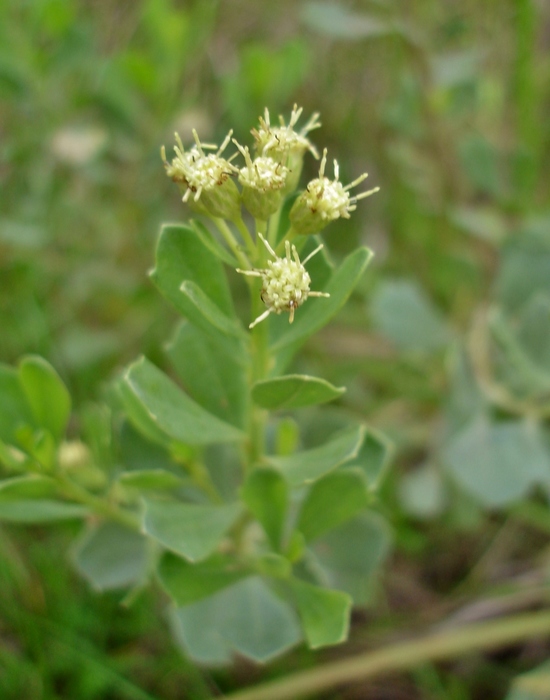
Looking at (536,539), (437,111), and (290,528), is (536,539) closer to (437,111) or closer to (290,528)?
(290,528)

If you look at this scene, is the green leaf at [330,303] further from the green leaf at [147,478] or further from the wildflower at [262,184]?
the green leaf at [147,478]

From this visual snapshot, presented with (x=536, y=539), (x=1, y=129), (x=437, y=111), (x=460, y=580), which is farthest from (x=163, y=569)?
(x=1, y=129)

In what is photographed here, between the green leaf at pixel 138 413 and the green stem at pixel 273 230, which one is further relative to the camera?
the green leaf at pixel 138 413

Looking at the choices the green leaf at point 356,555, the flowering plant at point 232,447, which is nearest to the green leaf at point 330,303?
the flowering plant at point 232,447

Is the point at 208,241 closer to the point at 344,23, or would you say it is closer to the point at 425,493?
the point at 425,493

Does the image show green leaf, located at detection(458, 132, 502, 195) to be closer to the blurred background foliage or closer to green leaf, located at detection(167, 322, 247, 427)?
the blurred background foliage

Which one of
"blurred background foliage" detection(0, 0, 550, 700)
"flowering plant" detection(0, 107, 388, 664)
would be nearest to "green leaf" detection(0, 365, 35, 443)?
"flowering plant" detection(0, 107, 388, 664)
